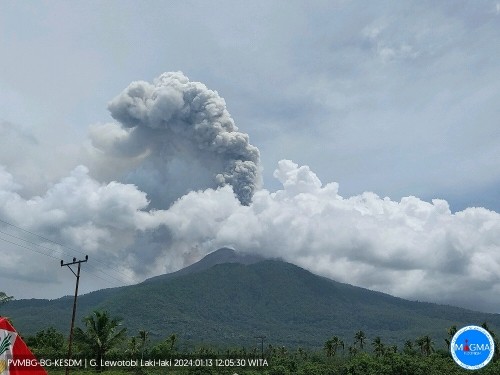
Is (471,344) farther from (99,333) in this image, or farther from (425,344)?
(425,344)

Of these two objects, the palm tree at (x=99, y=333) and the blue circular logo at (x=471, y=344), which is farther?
the palm tree at (x=99, y=333)

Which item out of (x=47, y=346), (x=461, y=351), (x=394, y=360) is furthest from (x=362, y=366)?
(x=461, y=351)

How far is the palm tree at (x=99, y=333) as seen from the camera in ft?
193

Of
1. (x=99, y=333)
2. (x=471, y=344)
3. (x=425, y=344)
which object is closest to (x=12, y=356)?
(x=471, y=344)

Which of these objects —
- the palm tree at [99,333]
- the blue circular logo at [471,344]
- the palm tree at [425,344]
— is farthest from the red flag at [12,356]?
the palm tree at [425,344]

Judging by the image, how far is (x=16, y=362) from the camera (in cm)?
959

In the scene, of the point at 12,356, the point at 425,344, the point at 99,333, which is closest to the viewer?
the point at 12,356

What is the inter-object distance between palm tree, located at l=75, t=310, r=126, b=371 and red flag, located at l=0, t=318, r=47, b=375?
2011 inches

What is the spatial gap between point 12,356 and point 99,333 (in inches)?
2088

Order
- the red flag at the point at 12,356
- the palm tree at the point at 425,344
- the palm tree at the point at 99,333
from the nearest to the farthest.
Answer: the red flag at the point at 12,356, the palm tree at the point at 99,333, the palm tree at the point at 425,344

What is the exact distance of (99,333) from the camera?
59.0m

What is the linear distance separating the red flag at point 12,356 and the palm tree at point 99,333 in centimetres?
5107

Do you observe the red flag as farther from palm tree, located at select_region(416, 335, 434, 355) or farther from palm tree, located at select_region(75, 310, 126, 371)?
palm tree, located at select_region(416, 335, 434, 355)

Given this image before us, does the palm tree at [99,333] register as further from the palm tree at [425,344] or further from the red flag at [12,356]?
the palm tree at [425,344]
